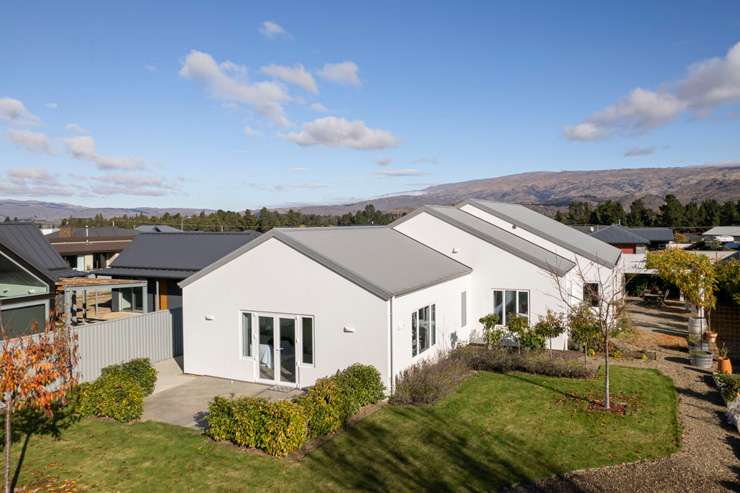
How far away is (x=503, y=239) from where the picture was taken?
20.5m

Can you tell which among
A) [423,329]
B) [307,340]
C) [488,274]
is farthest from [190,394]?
[488,274]

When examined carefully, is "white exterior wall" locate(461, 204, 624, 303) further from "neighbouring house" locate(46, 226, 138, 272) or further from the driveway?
"neighbouring house" locate(46, 226, 138, 272)

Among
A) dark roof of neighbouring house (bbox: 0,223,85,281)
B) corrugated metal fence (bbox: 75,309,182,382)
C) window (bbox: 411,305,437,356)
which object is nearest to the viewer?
window (bbox: 411,305,437,356)

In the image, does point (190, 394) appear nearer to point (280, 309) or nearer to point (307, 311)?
point (280, 309)

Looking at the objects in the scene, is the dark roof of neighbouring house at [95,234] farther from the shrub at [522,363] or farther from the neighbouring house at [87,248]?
the shrub at [522,363]

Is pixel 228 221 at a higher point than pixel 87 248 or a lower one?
higher

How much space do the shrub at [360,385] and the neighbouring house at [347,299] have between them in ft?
1.31

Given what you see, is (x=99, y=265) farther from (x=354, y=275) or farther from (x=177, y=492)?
(x=177, y=492)

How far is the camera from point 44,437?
10.8 meters

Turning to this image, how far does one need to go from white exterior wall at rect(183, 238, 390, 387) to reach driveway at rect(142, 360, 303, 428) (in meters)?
0.47

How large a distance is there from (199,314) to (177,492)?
7.83 metres

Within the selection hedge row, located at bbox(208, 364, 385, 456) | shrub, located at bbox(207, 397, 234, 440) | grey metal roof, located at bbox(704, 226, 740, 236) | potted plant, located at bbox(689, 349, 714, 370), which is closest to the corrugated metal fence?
hedge row, located at bbox(208, 364, 385, 456)

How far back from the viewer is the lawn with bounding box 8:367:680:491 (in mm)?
8914

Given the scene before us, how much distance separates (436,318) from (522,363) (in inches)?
116
